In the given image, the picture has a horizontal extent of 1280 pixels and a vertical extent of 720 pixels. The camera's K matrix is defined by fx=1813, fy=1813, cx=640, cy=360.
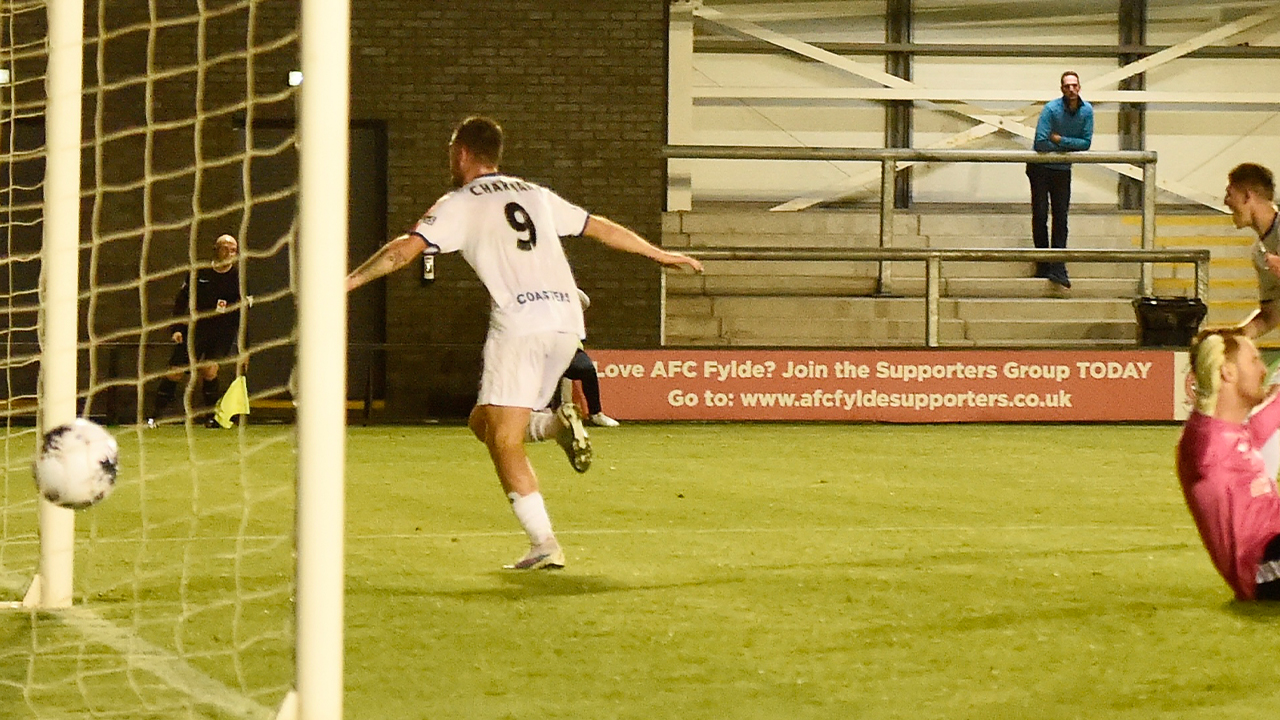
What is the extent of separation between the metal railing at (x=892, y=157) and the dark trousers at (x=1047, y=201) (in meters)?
0.31

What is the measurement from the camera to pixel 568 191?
57.7 ft

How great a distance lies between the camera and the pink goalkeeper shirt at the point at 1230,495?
21.0ft

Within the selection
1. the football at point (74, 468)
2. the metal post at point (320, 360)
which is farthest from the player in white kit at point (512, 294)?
the metal post at point (320, 360)

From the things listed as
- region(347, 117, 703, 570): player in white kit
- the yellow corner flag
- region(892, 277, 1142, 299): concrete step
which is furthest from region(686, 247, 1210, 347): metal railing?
region(347, 117, 703, 570): player in white kit

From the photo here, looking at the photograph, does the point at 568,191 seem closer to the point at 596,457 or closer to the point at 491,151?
the point at 596,457

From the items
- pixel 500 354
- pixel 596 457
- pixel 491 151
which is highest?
pixel 491 151

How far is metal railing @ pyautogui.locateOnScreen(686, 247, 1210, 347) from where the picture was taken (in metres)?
16.6

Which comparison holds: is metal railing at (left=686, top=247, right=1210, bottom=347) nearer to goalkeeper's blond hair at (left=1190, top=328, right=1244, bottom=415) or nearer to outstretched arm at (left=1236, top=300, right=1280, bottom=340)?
outstretched arm at (left=1236, top=300, right=1280, bottom=340)

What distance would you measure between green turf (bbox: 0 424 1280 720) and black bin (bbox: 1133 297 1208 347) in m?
4.62

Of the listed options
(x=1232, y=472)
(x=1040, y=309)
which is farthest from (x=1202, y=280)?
(x=1232, y=472)

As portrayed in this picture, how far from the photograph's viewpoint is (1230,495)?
21.0 ft

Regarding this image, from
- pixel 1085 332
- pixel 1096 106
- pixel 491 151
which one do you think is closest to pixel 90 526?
pixel 491 151

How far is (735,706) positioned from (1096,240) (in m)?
15.8

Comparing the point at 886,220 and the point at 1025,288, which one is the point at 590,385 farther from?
the point at 1025,288
